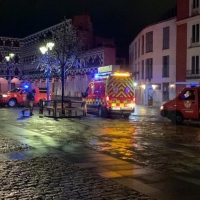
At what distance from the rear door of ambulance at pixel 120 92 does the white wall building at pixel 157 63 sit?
52.8 feet

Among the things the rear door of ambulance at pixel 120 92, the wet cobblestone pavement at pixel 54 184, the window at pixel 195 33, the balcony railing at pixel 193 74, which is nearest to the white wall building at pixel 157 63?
the balcony railing at pixel 193 74

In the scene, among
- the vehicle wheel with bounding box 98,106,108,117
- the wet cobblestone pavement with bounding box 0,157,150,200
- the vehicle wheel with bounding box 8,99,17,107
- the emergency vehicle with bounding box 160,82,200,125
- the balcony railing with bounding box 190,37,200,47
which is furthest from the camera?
the balcony railing with bounding box 190,37,200,47

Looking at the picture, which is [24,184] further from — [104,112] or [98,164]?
[104,112]

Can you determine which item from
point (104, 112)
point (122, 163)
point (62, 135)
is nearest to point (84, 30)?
point (104, 112)

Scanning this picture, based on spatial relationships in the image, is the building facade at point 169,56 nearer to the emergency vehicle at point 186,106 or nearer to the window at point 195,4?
the window at point 195,4

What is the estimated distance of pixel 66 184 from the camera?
687 cm

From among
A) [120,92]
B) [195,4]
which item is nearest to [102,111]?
[120,92]

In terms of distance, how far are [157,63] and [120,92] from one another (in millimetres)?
18981

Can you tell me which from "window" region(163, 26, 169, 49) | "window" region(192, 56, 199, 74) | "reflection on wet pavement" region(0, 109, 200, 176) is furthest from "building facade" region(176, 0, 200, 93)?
"reflection on wet pavement" region(0, 109, 200, 176)

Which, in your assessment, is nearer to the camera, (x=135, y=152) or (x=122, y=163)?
(x=122, y=163)

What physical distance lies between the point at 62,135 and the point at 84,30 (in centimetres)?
4652

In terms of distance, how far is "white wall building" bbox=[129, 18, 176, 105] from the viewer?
38.8 meters

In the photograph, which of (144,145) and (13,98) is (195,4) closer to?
(13,98)

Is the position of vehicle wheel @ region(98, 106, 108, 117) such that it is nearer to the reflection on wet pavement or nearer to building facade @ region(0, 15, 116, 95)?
the reflection on wet pavement
